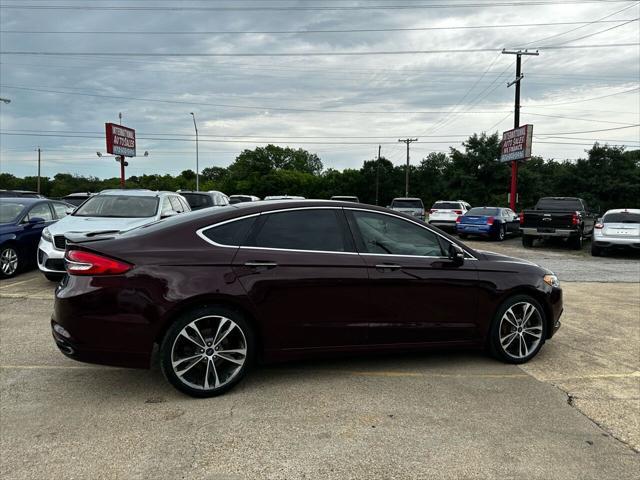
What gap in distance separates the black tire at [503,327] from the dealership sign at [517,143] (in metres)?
24.1

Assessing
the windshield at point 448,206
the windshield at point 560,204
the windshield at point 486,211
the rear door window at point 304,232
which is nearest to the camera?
the rear door window at point 304,232

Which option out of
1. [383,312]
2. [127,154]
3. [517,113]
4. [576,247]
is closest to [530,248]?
[576,247]

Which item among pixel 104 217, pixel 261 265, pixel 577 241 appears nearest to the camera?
pixel 261 265

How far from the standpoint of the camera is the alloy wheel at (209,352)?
3740 millimetres

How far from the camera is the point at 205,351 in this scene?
12.4ft

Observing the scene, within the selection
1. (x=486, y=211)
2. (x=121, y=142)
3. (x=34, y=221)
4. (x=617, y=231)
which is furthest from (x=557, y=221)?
Result: (x=121, y=142)

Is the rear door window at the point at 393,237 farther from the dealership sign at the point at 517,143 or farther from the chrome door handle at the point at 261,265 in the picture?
the dealership sign at the point at 517,143

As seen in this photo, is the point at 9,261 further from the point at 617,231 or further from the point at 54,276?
the point at 617,231

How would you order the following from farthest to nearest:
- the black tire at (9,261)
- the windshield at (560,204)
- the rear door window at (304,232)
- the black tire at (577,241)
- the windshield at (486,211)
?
the windshield at (486,211), the windshield at (560,204), the black tire at (577,241), the black tire at (9,261), the rear door window at (304,232)

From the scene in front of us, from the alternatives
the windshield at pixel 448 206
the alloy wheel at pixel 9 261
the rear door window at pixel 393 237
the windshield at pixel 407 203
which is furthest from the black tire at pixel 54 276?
the windshield at pixel 448 206

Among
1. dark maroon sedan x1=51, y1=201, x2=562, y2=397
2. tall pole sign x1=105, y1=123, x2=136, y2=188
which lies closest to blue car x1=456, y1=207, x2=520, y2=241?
dark maroon sedan x1=51, y1=201, x2=562, y2=397

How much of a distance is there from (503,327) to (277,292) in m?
2.27

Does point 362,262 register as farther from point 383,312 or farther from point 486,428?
point 486,428

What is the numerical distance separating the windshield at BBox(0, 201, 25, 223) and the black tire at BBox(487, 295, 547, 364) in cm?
924
